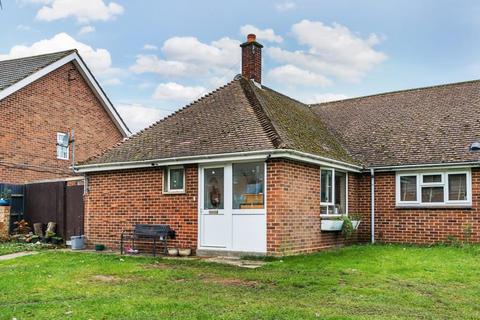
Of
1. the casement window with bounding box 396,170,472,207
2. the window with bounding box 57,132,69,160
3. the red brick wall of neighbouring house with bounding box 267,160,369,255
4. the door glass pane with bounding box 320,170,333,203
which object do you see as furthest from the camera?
the window with bounding box 57,132,69,160

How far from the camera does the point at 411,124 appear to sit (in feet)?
59.1

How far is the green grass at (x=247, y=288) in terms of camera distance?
23.4ft

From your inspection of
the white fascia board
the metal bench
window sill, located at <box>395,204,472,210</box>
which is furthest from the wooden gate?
window sill, located at <box>395,204,472,210</box>

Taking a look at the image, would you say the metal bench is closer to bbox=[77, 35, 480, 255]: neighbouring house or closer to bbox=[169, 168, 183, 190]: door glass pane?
bbox=[77, 35, 480, 255]: neighbouring house

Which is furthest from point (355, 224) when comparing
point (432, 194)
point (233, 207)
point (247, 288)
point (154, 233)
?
point (247, 288)

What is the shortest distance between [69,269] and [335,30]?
10.8 meters

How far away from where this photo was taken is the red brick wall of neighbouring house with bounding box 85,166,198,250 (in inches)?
563

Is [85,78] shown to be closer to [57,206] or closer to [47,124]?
[47,124]

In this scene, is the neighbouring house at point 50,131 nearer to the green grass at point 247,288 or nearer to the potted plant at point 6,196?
the potted plant at point 6,196

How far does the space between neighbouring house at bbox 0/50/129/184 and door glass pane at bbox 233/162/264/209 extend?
10063 mm

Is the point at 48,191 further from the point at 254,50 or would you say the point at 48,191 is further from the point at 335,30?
the point at 335,30

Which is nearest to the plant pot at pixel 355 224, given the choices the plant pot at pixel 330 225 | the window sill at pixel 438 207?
the plant pot at pixel 330 225

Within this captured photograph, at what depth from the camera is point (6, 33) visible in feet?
14.7

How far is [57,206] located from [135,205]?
168 inches
